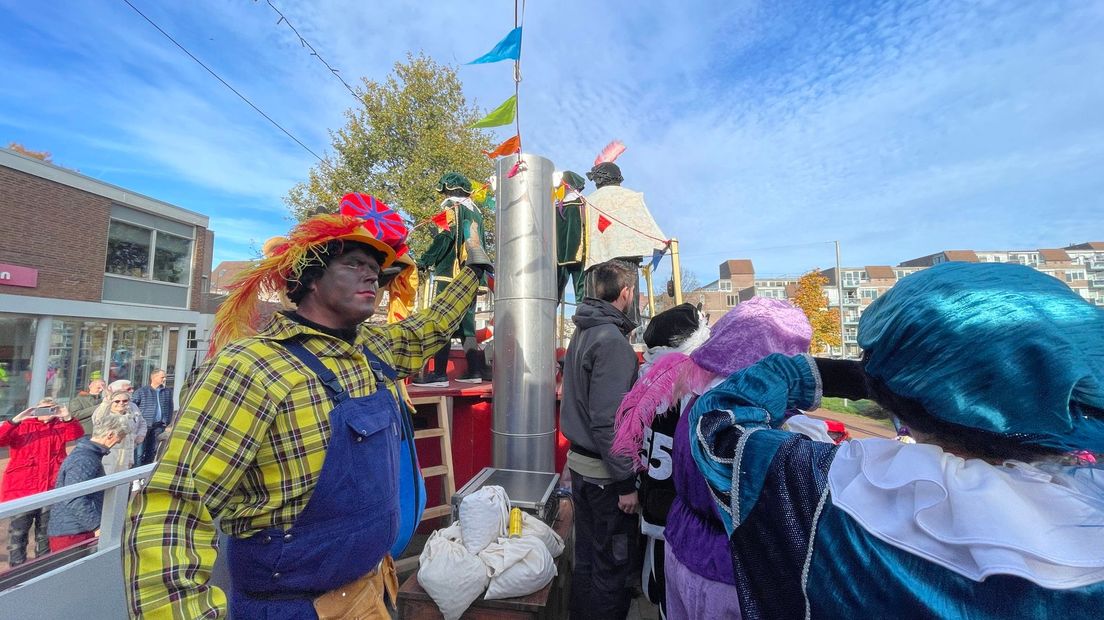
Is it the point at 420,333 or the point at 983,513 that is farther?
the point at 420,333

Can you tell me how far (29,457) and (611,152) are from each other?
680 centimetres

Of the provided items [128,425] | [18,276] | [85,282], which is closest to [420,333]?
[128,425]

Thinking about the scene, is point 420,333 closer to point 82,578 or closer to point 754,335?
point 754,335

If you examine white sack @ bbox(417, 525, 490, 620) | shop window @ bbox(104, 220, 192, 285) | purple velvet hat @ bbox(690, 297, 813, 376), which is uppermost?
shop window @ bbox(104, 220, 192, 285)

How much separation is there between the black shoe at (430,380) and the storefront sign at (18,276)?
53.7ft

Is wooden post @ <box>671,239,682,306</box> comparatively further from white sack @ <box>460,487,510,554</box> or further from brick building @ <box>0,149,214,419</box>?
brick building @ <box>0,149,214,419</box>

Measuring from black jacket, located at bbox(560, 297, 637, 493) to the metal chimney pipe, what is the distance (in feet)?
1.62

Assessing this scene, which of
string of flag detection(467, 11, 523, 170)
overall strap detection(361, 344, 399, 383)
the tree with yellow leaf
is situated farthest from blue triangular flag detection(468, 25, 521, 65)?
the tree with yellow leaf

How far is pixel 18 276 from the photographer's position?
1374cm

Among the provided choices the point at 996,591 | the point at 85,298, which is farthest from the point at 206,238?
the point at 996,591

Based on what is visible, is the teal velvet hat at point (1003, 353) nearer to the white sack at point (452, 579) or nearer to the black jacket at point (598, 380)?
the black jacket at point (598, 380)

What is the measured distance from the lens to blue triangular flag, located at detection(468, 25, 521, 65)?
8.43ft

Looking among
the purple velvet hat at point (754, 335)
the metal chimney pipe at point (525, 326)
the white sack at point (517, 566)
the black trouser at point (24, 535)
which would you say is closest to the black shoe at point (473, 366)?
the metal chimney pipe at point (525, 326)

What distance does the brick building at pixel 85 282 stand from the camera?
13.8 metres
